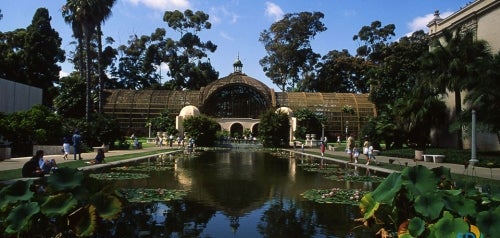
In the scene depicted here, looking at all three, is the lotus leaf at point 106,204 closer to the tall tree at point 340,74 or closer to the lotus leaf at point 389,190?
the lotus leaf at point 389,190

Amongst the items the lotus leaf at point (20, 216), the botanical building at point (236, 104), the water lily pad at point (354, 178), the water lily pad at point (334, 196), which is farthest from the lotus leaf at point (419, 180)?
the botanical building at point (236, 104)

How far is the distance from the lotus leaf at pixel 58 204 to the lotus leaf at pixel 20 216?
12 cm

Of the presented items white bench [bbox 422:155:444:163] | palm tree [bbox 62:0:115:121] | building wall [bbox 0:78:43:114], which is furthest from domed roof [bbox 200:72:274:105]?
white bench [bbox 422:155:444:163]

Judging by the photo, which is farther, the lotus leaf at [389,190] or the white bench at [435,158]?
the white bench at [435,158]

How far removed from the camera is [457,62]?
101 ft

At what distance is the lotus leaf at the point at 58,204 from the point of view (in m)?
6.12

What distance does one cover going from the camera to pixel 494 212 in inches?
221

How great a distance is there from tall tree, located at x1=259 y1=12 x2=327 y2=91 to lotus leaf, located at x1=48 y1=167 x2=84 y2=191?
242 feet

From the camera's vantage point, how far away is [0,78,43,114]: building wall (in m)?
35.4

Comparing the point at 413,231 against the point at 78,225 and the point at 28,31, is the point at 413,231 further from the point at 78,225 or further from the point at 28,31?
the point at 28,31

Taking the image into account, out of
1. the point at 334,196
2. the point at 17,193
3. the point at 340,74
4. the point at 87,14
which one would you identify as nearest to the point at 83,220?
the point at 17,193

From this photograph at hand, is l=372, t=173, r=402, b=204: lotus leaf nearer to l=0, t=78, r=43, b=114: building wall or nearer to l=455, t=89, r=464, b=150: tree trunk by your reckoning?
l=455, t=89, r=464, b=150: tree trunk

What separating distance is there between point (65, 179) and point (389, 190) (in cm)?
490

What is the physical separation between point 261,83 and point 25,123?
4138 centimetres
